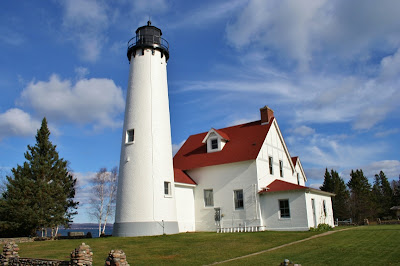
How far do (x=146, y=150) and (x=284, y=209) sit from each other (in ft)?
34.6

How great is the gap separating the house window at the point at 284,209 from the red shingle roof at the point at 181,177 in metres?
7.23

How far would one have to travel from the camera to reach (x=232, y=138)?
27.5 m

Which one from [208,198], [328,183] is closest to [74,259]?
[208,198]

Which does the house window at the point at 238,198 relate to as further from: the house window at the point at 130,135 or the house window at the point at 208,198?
the house window at the point at 130,135

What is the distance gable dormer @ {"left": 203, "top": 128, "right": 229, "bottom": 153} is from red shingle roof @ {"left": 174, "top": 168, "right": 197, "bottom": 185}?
289 centimetres

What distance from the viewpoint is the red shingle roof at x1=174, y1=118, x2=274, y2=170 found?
2498 cm

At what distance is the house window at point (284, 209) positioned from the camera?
22.7 meters

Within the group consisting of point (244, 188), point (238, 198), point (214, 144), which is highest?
point (214, 144)

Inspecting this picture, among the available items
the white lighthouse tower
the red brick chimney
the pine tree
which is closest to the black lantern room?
the white lighthouse tower

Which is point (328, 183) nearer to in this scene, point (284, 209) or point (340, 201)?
point (340, 201)

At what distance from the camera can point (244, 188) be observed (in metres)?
24.2

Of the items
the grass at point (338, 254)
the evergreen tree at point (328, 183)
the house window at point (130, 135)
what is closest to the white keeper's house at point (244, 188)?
the house window at point (130, 135)

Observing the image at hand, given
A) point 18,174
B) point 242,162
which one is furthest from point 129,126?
point 18,174

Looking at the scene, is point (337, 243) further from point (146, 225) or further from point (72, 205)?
point (72, 205)
